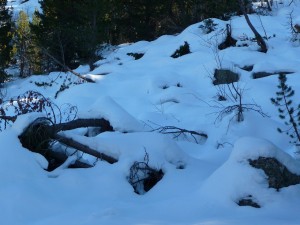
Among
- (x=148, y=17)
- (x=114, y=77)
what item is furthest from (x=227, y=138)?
(x=148, y=17)

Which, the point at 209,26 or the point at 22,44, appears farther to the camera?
the point at 22,44

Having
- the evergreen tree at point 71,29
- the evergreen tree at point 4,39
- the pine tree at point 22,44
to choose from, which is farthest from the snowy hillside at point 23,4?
the evergreen tree at point 71,29

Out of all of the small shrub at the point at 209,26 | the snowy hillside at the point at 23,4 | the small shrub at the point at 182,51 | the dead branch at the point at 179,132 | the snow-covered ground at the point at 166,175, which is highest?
the snow-covered ground at the point at 166,175

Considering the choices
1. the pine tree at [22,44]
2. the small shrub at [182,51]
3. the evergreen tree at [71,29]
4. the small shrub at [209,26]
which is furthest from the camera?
the pine tree at [22,44]

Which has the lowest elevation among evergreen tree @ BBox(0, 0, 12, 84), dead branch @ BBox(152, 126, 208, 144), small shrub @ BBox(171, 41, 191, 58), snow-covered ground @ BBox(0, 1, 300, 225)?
evergreen tree @ BBox(0, 0, 12, 84)

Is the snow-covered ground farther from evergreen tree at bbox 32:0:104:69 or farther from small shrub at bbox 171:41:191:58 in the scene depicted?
evergreen tree at bbox 32:0:104:69

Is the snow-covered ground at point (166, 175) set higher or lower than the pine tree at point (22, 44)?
higher

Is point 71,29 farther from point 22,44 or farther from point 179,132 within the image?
point 179,132

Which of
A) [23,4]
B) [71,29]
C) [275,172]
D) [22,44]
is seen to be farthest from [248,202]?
[23,4]

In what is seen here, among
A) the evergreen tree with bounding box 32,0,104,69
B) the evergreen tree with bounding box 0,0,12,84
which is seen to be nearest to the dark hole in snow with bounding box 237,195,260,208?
the evergreen tree with bounding box 32,0,104,69

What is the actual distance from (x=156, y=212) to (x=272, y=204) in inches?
35.2

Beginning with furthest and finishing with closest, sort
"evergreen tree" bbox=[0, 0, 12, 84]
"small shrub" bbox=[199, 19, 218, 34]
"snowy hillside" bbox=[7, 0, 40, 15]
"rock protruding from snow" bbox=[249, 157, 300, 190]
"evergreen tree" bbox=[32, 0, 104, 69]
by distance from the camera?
"snowy hillside" bbox=[7, 0, 40, 15], "evergreen tree" bbox=[0, 0, 12, 84], "evergreen tree" bbox=[32, 0, 104, 69], "small shrub" bbox=[199, 19, 218, 34], "rock protruding from snow" bbox=[249, 157, 300, 190]

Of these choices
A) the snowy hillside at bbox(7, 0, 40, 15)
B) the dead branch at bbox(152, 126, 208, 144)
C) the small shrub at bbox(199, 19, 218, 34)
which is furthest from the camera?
the snowy hillside at bbox(7, 0, 40, 15)

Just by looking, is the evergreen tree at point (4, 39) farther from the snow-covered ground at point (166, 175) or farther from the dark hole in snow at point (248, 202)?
the dark hole in snow at point (248, 202)
